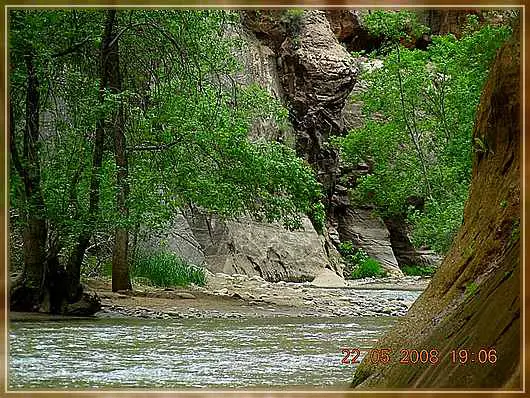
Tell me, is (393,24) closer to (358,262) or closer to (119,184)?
(358,262)

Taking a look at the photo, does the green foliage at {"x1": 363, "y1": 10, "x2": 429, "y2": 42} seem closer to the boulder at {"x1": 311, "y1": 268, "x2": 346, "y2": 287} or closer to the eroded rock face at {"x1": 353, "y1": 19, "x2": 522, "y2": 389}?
the eroded rock face at {"x1": 353, "y1": 19, "x2": 522, "y2": 389}

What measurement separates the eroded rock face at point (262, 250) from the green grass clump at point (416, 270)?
0.72 feet

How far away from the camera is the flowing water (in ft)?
6.64

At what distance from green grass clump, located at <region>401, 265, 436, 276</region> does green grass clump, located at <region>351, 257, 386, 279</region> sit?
7cm

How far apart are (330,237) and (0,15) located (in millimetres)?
1193

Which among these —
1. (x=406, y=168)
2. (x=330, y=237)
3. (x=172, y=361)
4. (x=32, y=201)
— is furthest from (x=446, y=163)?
(x=32, y=201)

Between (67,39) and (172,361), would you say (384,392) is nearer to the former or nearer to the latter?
(172,361)

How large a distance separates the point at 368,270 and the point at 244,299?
0.38m

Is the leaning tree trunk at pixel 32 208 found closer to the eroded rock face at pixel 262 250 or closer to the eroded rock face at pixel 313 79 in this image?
the eroded rock face at pixel 262 250

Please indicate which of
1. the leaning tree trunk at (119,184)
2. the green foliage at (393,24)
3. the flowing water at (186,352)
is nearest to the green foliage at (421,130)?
the green foliage at (393,24)

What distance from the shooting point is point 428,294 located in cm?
217

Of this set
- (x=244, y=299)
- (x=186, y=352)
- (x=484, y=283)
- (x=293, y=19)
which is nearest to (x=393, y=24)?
(x=293, y=19)

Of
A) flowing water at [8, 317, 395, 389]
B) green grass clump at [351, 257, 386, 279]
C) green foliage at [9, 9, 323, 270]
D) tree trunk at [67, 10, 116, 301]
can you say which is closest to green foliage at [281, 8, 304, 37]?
green foliage at [9, 9, 323, 270]

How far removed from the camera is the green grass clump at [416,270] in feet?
7.42
